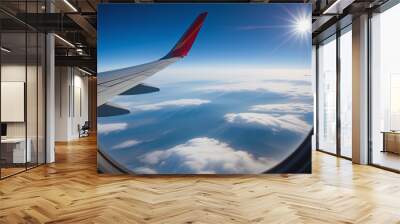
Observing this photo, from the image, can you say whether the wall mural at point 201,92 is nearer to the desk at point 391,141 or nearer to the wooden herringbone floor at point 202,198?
the wooden herringbone floor at point 202,198

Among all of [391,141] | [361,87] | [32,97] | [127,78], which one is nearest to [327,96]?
[361,87]

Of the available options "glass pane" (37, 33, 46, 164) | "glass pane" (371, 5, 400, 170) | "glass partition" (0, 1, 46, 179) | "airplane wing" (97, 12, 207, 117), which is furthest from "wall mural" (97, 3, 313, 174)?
"glass pane" (37, 33, 46, 164)

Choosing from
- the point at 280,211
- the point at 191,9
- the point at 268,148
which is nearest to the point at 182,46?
the point at 191,9

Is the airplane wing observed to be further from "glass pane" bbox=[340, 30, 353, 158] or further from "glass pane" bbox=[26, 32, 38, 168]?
"glass pane" bbox=[340, 30, 353, 158]

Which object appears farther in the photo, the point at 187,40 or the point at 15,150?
the point at 15,150

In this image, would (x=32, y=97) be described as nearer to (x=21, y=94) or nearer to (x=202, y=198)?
(x=21, y=94)

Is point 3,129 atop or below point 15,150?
atop

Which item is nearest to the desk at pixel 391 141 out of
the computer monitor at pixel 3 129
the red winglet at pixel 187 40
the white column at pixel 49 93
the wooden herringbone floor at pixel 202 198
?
the wooden herringbone floor at pixel 202 198
